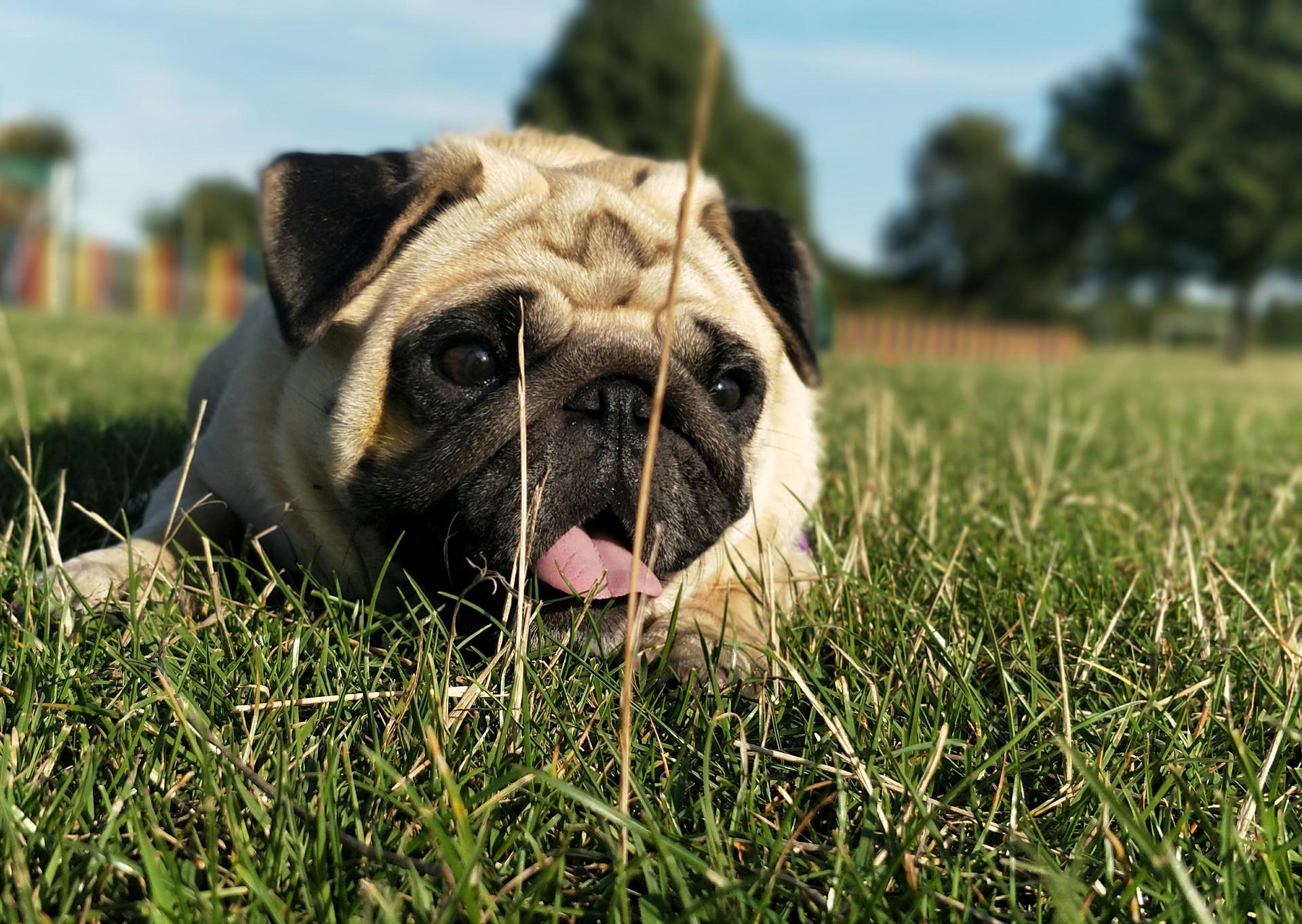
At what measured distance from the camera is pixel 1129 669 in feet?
6.83

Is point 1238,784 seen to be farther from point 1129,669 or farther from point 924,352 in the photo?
point 924,352

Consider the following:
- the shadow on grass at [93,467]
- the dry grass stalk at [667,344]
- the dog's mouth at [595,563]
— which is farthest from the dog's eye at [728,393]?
the shadow on grass at [93,467]

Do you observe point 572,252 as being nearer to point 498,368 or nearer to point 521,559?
point 498,368

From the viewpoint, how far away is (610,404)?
2.29 metres

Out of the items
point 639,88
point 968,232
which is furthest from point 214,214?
point 968,232

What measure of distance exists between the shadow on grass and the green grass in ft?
0.25

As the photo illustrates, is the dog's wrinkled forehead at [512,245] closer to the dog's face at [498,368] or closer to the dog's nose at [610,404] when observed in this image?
the dog's face at [498,368]

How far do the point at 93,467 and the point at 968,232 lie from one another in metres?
58.0

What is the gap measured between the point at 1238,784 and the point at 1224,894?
0.42 meters

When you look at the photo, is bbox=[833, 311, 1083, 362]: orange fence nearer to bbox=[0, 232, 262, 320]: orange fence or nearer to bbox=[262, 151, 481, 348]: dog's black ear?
bbox=[0, 232, 262, 320]: orange fence

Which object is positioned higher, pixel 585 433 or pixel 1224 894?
pixel 585 433

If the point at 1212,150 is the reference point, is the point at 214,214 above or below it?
below

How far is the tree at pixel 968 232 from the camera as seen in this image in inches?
2178

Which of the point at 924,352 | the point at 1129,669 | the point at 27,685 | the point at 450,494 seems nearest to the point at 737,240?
the point at 450,494
